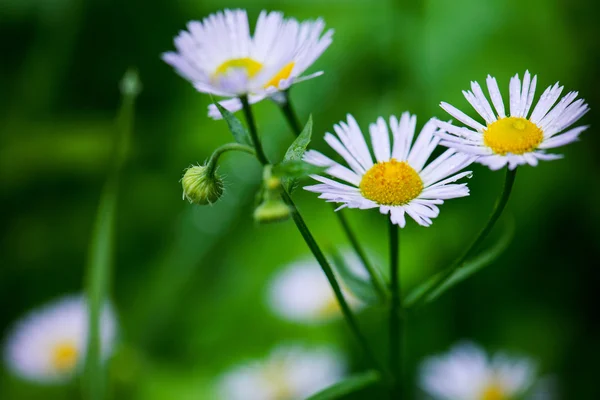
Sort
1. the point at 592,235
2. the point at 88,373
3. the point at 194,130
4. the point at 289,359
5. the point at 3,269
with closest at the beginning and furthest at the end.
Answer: the point at 88,373
the point at 289,359
the point at 592,235
the point at 3,269
the point at 194,130

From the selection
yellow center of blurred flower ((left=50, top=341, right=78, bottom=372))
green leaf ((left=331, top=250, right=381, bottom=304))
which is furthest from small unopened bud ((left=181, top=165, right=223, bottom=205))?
yellow center of blurred flower ((left=50, top=341, right=78, bottom=372))

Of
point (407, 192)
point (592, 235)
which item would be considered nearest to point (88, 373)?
point (407, 192)

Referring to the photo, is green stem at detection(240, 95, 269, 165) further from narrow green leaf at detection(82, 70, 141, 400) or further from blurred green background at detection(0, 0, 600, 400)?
blurred green background at detection(0, 0, 600, 400)

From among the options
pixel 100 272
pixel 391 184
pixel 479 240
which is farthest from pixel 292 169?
pixel 100 272

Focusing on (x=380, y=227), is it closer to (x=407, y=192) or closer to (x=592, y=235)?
(x=592, y=235)

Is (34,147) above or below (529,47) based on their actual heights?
above

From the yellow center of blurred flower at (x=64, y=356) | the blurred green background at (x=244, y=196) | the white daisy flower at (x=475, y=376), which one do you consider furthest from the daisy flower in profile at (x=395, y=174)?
the yellow center of blurred flower at (x=64, y=356)
